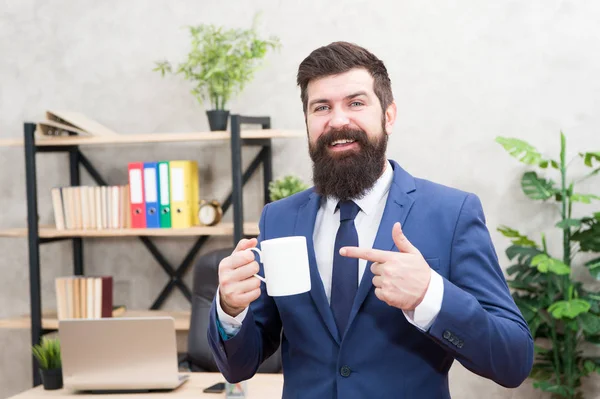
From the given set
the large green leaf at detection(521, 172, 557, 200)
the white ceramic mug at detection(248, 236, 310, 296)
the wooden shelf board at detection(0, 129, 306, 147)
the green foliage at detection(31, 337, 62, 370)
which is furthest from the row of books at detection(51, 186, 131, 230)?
the white ceramic mug at detection(248, 236, 310, 296)

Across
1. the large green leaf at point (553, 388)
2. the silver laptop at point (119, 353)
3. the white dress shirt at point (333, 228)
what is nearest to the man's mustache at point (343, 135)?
the white dress shirt at point (333, 228)

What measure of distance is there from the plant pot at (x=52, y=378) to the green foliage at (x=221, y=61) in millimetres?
1524

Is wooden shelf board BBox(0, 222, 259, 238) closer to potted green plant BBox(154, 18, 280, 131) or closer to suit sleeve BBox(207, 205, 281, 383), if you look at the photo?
potted green plant BBox(154, 18, 280, 131)

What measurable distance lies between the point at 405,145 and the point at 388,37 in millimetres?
540

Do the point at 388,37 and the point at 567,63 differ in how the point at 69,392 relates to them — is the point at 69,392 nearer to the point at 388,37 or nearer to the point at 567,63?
the point at 388,37

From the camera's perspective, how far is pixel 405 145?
3613mm

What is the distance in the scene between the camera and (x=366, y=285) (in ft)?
4.54

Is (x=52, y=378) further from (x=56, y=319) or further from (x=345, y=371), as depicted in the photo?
(x=345, y=371)

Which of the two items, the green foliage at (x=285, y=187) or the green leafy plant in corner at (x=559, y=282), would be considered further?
the green foliage at (x=285, y=187)

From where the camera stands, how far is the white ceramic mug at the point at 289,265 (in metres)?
1.32

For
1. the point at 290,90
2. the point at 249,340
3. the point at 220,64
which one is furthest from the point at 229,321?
the point at 290,90

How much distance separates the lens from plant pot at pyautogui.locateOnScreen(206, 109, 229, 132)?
11.4 feet

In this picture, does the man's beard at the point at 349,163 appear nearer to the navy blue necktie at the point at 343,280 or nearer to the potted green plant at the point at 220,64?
the navy blue necktie at the point at 343,280

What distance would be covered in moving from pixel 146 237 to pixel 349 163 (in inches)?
103
